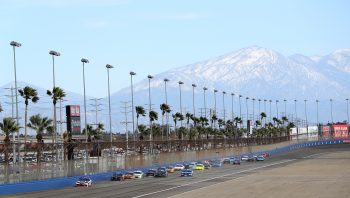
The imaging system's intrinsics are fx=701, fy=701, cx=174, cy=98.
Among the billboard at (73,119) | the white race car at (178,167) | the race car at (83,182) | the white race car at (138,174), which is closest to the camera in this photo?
the race car at (83,182)

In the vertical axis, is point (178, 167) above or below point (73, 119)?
below

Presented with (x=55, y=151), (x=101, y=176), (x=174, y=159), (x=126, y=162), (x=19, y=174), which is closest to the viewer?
(x=19, y=174)

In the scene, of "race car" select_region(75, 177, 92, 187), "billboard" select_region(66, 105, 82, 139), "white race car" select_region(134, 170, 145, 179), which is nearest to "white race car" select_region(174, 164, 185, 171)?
"white race car" select_region(134, 170, 145, 179)

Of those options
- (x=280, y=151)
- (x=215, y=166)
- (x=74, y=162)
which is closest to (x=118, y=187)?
(x=74, y=162)

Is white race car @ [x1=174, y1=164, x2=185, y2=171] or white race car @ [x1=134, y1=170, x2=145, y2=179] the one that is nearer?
white race car @ [x1=134, y1=170, x2=145, y2=179]

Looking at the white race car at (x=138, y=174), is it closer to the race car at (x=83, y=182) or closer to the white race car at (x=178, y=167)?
the white race car at (x=178, y=167)

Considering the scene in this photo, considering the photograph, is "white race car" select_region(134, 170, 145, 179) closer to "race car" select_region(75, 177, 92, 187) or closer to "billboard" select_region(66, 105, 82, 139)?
"billboard" select_region(66, 105, 82, 139)

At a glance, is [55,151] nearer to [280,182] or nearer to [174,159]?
[280,182]

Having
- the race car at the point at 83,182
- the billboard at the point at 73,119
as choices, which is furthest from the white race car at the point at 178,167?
the race car at the point at 83,182

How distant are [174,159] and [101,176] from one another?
3214 centimetres

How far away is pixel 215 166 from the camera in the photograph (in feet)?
405

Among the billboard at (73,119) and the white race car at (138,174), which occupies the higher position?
the billboard at (73,119)

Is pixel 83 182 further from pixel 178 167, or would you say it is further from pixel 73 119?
pixel 178 167

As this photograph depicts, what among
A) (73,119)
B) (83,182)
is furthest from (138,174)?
(83,182)
